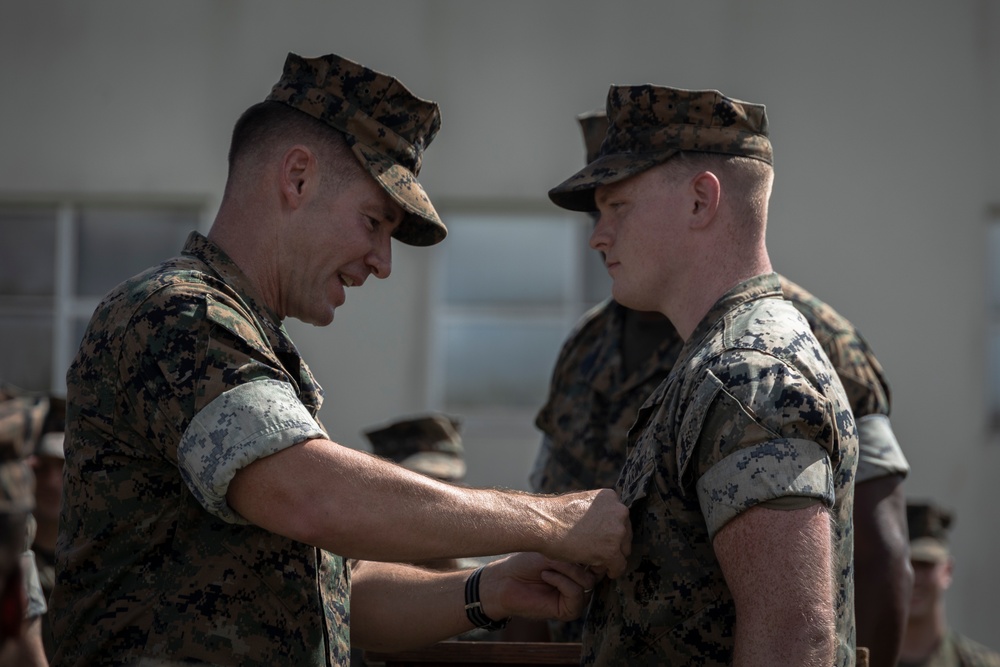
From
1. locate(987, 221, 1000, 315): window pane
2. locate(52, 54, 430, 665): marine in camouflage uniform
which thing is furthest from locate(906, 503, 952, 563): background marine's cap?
locate(52, 54, 430, 665): marine in camouflage uniform

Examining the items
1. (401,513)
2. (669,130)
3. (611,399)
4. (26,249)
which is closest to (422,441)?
(611,399)

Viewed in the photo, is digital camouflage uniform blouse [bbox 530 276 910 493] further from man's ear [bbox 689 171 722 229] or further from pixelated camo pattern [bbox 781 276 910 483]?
man's ear [bbox 689 171 722 229]

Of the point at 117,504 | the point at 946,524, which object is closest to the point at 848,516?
the point at 117,504

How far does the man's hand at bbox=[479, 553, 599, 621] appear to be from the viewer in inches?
127

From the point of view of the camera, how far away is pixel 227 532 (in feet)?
9.51

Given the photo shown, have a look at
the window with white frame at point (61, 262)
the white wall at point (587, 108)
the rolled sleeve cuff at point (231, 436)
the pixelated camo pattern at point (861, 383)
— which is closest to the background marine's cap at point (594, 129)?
the pixelated camo pattern at point (861, 383)

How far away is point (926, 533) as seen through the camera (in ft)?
25.2

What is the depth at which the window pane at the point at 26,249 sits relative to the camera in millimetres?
8797

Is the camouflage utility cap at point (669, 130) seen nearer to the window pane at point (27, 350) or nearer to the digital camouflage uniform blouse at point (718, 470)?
the digital camouflage uniform blouse at point (718, 470)

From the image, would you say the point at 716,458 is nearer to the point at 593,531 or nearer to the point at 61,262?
the point at 593,531

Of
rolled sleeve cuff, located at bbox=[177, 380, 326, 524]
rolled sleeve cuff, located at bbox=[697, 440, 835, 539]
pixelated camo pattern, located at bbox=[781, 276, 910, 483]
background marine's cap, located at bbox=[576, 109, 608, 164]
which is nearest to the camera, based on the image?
rolled sleeve cuff, located at bbox=[697, 440, 835, 539]

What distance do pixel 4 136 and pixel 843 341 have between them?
6553mm

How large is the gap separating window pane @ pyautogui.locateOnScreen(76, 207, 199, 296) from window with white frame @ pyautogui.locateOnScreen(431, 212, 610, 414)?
1.76m

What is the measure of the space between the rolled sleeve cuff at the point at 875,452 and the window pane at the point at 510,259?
4.78m
